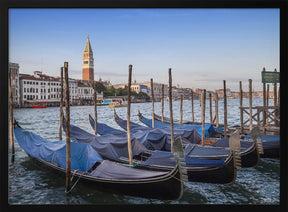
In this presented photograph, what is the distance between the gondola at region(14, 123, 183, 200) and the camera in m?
2.66

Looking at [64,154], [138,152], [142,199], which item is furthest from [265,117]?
[64,154]

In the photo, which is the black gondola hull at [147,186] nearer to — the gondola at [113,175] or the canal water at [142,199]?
the gondola at [113,175]

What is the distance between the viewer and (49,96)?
63.6 feet

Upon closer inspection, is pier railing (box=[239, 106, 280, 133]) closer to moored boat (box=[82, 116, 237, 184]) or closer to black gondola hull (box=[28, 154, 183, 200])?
moored boat (box=[82, 116, 237, 184])

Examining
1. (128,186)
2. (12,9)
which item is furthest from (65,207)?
(12,9)

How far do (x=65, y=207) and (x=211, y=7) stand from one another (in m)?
2.02

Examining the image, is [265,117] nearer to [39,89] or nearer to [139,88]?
[39,89]

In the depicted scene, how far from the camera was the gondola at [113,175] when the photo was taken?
8.73ft

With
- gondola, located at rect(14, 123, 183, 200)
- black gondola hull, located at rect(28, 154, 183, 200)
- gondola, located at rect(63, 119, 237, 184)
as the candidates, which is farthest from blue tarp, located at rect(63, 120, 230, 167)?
black gondola hull, located at rect(28, 154, 183, 200)

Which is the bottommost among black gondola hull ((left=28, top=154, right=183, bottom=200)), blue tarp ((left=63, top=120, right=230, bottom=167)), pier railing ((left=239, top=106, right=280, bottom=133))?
black gondola hull ((left=28, top=154, right=183, bottom=200))

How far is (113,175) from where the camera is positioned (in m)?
2.91

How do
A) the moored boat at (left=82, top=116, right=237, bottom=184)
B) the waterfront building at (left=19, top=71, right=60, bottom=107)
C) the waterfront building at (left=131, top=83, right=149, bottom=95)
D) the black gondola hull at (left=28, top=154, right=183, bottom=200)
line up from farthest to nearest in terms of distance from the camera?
the waterfront building at (left=131, top=83, right=149, bottom=95), the waterfront building at (left=19, top=71, right=60, bottom=107), the moored boat at (left=82, top=116, right=237, bottom=184), the black gondola hull at (left=28, top=154, right=183, bottom=200)

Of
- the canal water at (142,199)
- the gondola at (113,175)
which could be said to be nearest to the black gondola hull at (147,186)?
the gondola at (113,175)
